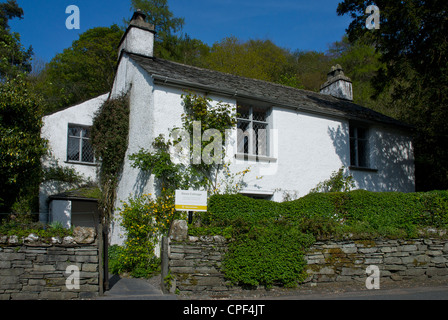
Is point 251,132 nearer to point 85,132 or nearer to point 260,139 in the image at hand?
point 260,139

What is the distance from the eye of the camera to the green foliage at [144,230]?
1077 centimetres

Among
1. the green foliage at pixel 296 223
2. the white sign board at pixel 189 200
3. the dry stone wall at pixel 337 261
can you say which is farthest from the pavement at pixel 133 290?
the white sign board at pixel 189 200

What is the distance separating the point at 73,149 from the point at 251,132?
829cm

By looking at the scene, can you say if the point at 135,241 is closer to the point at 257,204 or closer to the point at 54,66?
the point at 257,204

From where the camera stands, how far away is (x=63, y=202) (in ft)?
48.1

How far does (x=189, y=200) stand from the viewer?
893cm

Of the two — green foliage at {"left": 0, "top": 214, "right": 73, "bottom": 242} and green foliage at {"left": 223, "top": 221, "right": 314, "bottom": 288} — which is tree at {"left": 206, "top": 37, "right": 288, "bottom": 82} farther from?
green foliage at {"left": 0, "top": 214, "right": 73, "bottom": 242}

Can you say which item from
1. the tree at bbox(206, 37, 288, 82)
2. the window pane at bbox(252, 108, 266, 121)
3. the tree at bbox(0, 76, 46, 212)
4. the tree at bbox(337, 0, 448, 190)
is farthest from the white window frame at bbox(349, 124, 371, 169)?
the tree at bbox(206, 37, 288, 82)

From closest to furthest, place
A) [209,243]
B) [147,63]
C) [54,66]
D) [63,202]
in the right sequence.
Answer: [209,243], [147,63], [63,202], [54,66]

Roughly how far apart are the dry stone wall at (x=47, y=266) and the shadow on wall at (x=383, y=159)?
34.4ft

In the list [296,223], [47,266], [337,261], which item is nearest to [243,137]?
[296,223]

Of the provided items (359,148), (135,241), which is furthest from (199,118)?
(359,148)

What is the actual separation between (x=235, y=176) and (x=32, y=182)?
26.8ft

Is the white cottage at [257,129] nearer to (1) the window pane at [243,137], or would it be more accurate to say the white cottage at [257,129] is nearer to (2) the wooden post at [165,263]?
(1) the window pane at [243,137]
